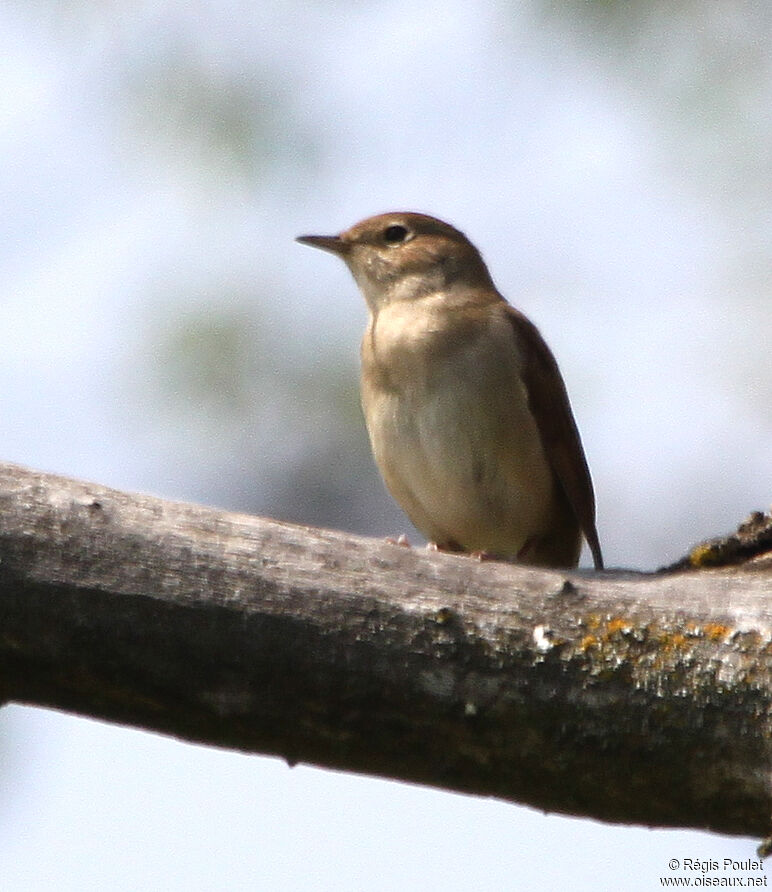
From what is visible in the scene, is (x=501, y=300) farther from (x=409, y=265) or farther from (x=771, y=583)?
(x=771, y=583)

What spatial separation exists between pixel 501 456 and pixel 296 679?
2.50 m

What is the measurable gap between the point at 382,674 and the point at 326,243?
151 inches

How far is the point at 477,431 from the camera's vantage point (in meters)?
5.39

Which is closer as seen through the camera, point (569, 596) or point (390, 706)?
point (390, 706)

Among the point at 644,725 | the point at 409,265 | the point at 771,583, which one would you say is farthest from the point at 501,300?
the point at 644,725

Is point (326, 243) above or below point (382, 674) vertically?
above

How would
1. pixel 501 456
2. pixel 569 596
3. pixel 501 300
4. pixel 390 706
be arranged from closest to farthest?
pixel 390 706, pixel 569 596, pixel 501 456, pixel 501 300

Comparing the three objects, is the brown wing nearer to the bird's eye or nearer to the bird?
the bird

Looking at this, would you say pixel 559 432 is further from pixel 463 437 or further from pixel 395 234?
pixel 395 234

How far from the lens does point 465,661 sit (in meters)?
3.15

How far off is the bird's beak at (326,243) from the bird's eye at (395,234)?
0.22 m

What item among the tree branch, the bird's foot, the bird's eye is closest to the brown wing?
the bird's eye

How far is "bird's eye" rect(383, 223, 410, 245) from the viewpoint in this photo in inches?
260

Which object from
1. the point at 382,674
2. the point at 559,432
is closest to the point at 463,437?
the point at 559,432
